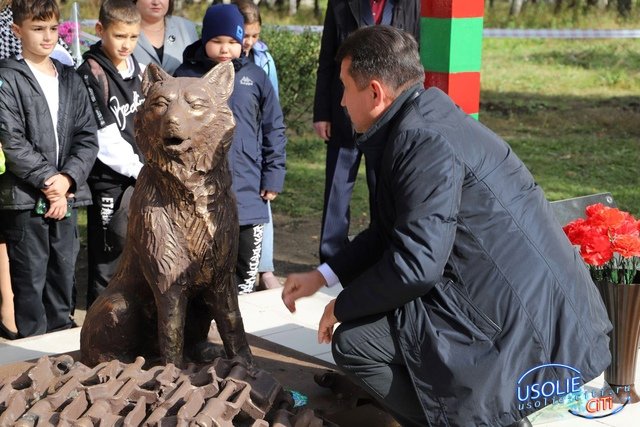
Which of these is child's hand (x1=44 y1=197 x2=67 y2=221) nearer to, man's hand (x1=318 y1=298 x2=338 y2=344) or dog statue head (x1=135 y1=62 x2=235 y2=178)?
dog statue head (x1=135 y1=62 x2=235 y2=178)

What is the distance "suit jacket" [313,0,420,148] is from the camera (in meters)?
5.71

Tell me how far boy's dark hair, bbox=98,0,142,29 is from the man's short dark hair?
6.89 feet

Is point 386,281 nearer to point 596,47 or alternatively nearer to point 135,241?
point 135,241

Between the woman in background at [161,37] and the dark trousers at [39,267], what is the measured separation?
106 cm

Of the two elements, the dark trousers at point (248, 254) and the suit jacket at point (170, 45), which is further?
the suit jacket at point (170, 45)

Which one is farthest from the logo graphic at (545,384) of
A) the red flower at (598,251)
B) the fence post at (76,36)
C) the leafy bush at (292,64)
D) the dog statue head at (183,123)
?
the leafy bush at (292,64)

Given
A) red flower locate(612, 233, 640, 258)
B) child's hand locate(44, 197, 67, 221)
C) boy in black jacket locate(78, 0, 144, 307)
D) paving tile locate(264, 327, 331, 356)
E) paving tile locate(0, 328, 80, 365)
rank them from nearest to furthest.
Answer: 1. red flower locate(612, 233, 640, 258)
2. paving tile locate(0, 328, 80, 365)
3. paving tile locate(264, 327, 331, 356)
4. child's hand locate(44, 197, 67, 221)
5. boy in black jacket locate(78, 0, 144, 307)

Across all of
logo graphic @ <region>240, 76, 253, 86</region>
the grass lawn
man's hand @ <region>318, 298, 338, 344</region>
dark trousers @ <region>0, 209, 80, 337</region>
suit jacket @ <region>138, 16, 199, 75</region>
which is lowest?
the grass lawn

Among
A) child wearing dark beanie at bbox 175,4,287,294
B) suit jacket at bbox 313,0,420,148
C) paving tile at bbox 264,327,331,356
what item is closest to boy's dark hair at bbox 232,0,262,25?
child wearing dark beanie at bbox 175,4,287,294

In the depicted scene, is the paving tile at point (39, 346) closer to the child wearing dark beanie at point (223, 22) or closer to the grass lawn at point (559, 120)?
the child wearing dark beanie at point (223, 22)

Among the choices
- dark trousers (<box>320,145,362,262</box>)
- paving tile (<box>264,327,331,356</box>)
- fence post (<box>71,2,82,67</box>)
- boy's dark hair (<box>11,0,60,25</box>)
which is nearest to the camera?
paving tile (<box>264,327,331,356</box>)

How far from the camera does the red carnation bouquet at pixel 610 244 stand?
388 centimetres

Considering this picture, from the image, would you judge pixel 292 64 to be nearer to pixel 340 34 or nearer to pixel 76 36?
pixel 76 36

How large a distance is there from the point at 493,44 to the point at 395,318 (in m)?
14.4
